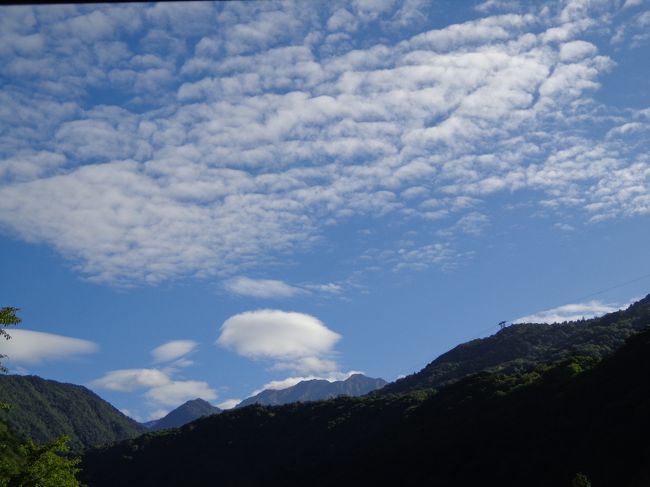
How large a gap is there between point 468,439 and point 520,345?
104771 mm

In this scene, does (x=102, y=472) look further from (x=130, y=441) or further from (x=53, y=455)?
(x=53, y=455)

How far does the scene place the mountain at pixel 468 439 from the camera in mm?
42062

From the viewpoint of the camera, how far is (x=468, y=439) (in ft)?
187

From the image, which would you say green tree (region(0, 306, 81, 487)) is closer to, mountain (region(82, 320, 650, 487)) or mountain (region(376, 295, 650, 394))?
mountain (region(82, 320, 650, 487))

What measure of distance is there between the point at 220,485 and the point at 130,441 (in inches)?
1867

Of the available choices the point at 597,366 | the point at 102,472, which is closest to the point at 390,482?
the point at 597,366

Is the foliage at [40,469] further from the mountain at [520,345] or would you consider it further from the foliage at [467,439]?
the mountain at [520,345]

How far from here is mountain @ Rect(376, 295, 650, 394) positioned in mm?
122875

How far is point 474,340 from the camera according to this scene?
189625 mm

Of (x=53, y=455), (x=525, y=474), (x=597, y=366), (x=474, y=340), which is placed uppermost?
(x=474, y=340)

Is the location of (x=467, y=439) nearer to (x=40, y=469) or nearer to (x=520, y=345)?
(x=40, y=469)

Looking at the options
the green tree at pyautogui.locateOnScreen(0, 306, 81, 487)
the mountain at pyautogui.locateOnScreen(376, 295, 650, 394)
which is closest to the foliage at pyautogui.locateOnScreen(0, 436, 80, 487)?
the green tree at pyautogui.locateOnScreen(0, 306, 81, 487)

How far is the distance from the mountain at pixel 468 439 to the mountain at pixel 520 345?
3637cm

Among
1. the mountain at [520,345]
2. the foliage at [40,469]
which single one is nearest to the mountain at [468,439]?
the foliage at [40,469]
